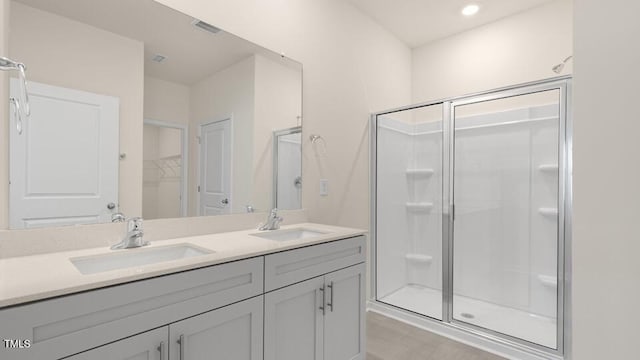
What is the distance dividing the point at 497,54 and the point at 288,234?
2.71 metres

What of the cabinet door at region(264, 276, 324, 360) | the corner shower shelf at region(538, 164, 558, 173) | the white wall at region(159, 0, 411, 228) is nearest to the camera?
the cabinet door at region(264, 276, 324, 360)

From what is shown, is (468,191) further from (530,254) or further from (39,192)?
(39,192)

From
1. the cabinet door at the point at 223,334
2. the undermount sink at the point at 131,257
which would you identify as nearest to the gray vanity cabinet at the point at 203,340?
the cabinet door at the point at 223,334

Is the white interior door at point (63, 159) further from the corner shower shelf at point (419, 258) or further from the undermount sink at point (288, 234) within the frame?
the corner shower shelf at point (419, 258)

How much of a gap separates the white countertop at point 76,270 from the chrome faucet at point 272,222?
1.21 feet

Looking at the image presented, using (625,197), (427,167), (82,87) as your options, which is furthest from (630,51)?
(427,167)

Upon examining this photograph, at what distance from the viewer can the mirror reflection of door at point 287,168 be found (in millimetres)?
2066

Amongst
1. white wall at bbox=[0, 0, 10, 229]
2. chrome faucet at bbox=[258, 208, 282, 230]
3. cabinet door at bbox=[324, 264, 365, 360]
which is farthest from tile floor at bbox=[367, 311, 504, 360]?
white wall at bbox=[0, 0, 10, 229]

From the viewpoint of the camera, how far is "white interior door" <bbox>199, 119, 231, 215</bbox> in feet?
5.57

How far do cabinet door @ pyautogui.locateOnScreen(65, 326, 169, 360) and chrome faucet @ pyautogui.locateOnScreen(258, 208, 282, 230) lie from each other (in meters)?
0.94

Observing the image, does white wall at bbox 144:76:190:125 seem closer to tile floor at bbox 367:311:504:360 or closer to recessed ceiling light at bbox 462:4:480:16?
tile floor at bbox 367:311:504:360

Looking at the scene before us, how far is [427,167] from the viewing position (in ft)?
10.1

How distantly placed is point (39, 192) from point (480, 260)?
10.5 feet

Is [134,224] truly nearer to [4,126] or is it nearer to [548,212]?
[4,126]
